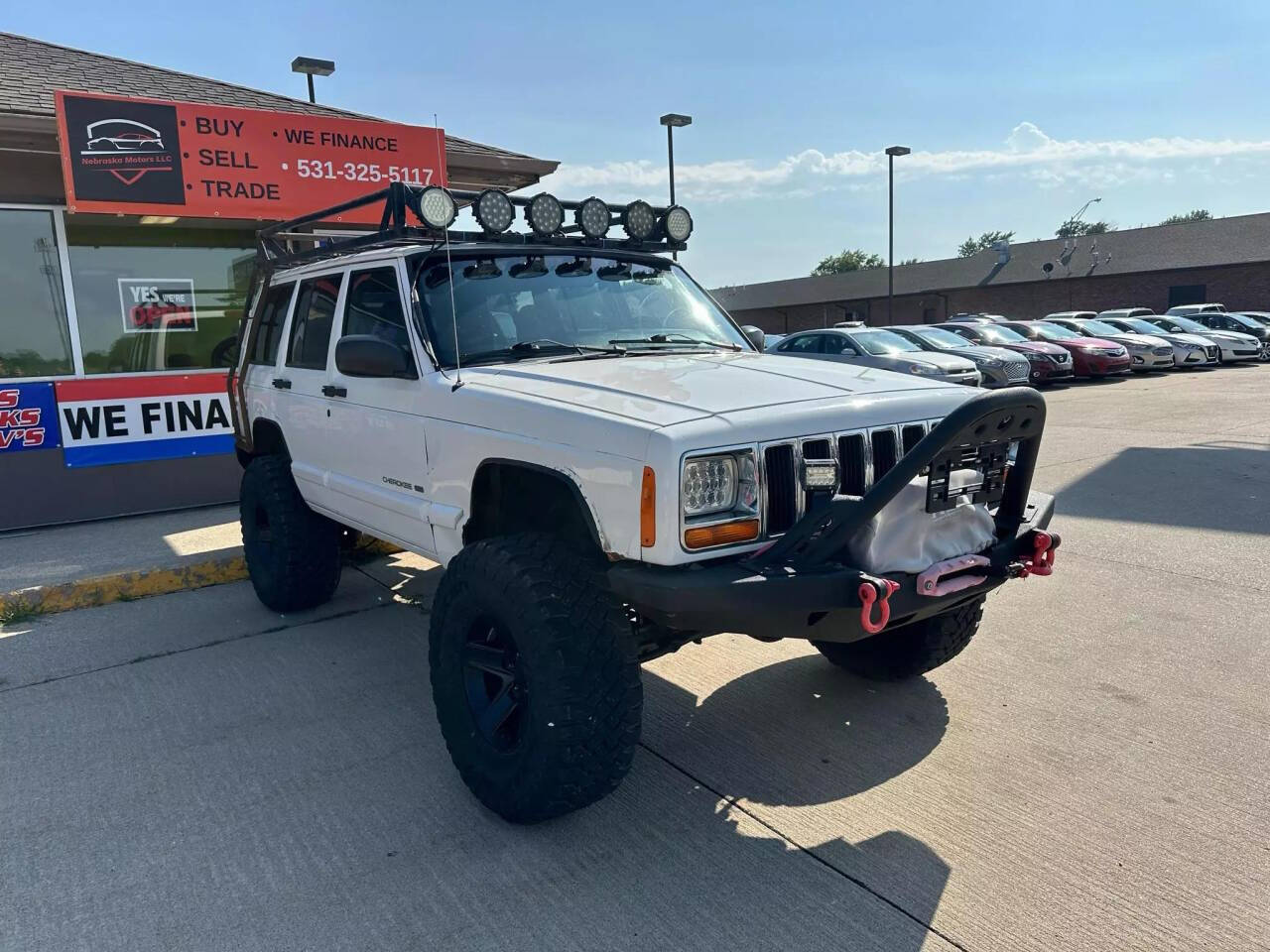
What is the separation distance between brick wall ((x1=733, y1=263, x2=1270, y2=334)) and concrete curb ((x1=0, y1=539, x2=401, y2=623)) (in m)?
43.0

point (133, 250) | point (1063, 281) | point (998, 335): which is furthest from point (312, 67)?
point (1063, 281)

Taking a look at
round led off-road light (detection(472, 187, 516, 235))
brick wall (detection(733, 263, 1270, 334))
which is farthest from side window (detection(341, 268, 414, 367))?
brick wall (detection(733, 263, 1270, 334))

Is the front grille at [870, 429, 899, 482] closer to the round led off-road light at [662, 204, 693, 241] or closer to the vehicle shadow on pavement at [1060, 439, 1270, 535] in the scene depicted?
the round led off-road light at [662, 204, 693, 241]

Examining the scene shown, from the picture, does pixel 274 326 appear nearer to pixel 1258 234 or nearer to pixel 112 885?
pixel 112 885

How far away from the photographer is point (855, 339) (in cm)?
→ 1558

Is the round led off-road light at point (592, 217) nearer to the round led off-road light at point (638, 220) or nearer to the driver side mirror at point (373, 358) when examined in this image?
the round led off-road light at point (638, 220)

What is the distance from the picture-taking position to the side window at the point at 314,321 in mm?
4746

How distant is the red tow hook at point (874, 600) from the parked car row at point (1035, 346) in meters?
8.86

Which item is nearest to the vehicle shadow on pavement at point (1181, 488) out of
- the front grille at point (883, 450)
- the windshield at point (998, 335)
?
the front grille at point (883, 450)

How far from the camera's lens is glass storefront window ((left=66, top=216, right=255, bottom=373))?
27.8 ft

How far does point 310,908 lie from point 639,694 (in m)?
1.17

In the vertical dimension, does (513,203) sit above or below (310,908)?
above

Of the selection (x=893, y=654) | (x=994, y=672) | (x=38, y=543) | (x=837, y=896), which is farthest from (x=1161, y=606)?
(x=38, y=543)

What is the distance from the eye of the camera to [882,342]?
15945 millimetres
